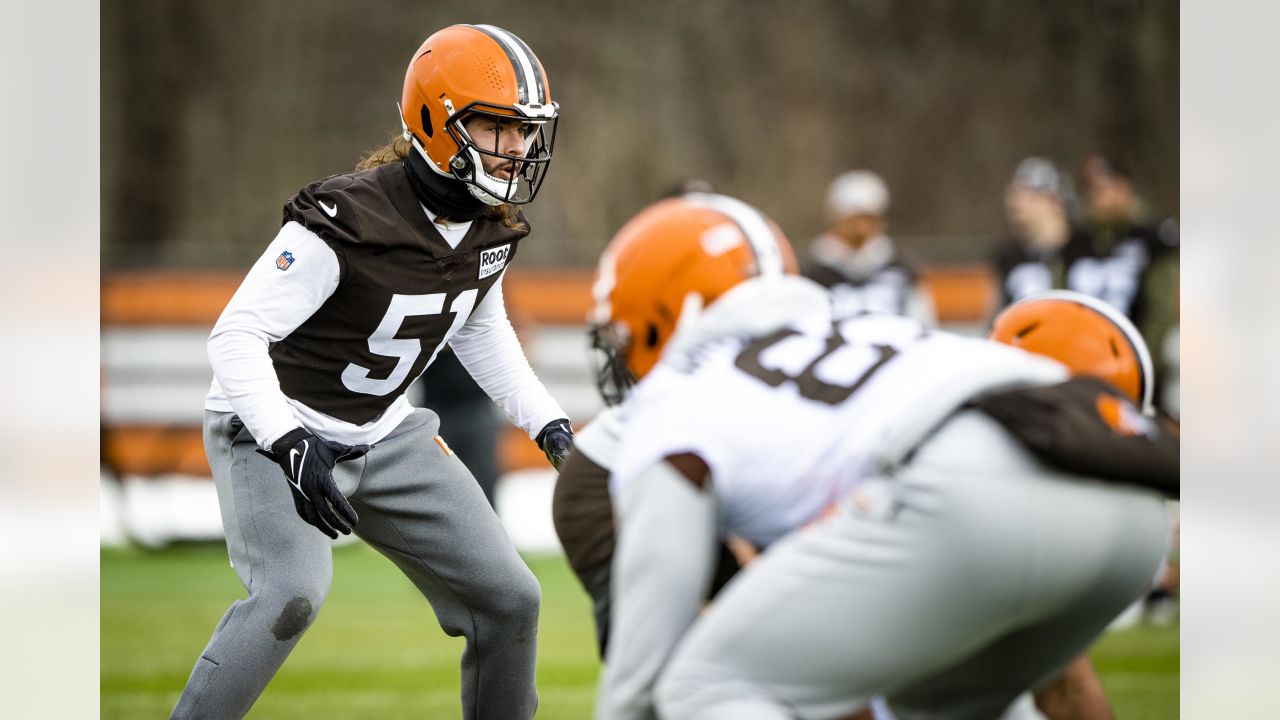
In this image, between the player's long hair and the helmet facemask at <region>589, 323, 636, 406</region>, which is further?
the player's long hair

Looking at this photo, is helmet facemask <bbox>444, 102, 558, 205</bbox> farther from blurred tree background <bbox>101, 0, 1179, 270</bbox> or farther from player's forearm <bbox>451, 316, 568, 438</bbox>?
blurred tree background <bbox>101, 0, 1179, 270</bbox>

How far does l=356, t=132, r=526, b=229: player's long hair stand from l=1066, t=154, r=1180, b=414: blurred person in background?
281 cm

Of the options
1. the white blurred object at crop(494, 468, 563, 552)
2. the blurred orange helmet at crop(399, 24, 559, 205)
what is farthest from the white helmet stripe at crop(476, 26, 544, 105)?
the white blurred object at crop(494, 468, 563, 552)

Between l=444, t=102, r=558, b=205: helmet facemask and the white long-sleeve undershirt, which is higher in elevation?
l=444, t=102, r=558, b=205: helmet facemask

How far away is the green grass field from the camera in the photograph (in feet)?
11.6

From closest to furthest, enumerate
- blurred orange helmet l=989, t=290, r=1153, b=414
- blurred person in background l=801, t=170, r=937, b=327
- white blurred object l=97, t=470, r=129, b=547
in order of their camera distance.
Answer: blurred orange helmet l=989, t=290, r=1153, b=414 → blurred person in background l=801, t=170, r=937, b=327 → white blurred object l=97, t=470, r=129, b=547

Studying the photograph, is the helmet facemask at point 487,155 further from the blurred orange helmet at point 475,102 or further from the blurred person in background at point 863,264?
the blurred person in background at point 863,264

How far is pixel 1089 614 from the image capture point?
5.36ft

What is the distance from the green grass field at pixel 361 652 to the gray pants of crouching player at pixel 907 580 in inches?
77.1

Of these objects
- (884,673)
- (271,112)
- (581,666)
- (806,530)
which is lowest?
(581,666)
